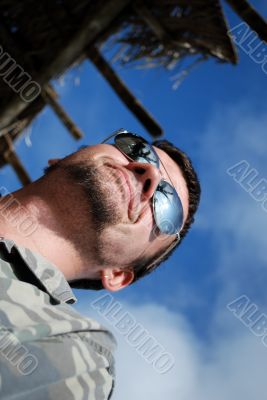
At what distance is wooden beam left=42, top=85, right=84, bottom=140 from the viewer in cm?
368

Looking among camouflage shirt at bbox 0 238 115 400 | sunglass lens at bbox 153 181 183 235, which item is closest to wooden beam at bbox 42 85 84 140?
sunglass lens at bbox 153 181 183 235

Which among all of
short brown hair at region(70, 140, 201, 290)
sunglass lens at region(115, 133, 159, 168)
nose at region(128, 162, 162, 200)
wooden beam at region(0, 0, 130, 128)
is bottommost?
short brown hair at region(70, 140, 201, 290)

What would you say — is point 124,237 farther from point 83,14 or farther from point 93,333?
point 83,14

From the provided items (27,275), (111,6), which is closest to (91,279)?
(27,275)

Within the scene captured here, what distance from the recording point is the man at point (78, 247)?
47.0 inches

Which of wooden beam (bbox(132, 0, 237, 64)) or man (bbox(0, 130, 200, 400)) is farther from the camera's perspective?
wooden beam (bbox(132, 0, 237, 64))

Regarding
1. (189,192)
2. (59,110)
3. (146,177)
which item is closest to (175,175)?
(189,192)

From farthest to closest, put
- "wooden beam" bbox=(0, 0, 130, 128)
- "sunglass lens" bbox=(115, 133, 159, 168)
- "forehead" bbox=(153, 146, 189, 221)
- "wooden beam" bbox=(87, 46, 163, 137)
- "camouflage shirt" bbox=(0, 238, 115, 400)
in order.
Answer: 1. "wooden beam" bbox=(87, 46, 163, 137)
2. "wooden beam" bbox=(0, 0, 130, 128)
3. "forehead" bbox=(153, 146, 189, 221)
4. "sunglass lens" bbox=(115, 133, 159, 168)
5. "camouflage shirt" bbox=(0, 238, 115, 400)

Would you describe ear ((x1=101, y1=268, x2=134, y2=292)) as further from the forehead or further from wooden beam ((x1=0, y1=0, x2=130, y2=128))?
wooden beam ((x1=0, y1=0, x2=130, y2=128))

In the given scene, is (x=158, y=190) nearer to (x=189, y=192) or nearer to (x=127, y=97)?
(x=189, y=192)

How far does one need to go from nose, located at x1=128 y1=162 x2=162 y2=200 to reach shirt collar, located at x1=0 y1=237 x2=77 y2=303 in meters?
0.76

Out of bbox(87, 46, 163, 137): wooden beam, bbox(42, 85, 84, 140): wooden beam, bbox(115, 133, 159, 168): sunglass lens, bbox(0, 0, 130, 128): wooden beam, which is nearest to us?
bbox(115, 133, 159, 168): sunglass lens

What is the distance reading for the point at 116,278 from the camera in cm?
252

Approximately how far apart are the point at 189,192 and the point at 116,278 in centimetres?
81
